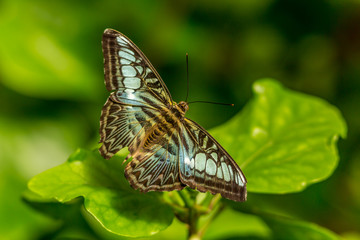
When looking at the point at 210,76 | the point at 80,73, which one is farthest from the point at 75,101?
the point at 210,76

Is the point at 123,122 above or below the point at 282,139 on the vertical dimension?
→ above

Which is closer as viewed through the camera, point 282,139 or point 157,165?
point 157,165

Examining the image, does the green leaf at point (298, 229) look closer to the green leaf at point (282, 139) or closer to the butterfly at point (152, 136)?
the green leaf at point (282, 139)

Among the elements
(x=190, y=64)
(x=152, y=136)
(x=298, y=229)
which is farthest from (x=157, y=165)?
(x=190, y=64)

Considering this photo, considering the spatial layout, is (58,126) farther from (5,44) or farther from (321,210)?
(321,210)

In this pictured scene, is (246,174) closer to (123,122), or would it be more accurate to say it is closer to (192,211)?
(192,211)

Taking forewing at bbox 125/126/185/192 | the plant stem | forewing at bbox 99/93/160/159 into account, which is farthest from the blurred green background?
the plant stem
